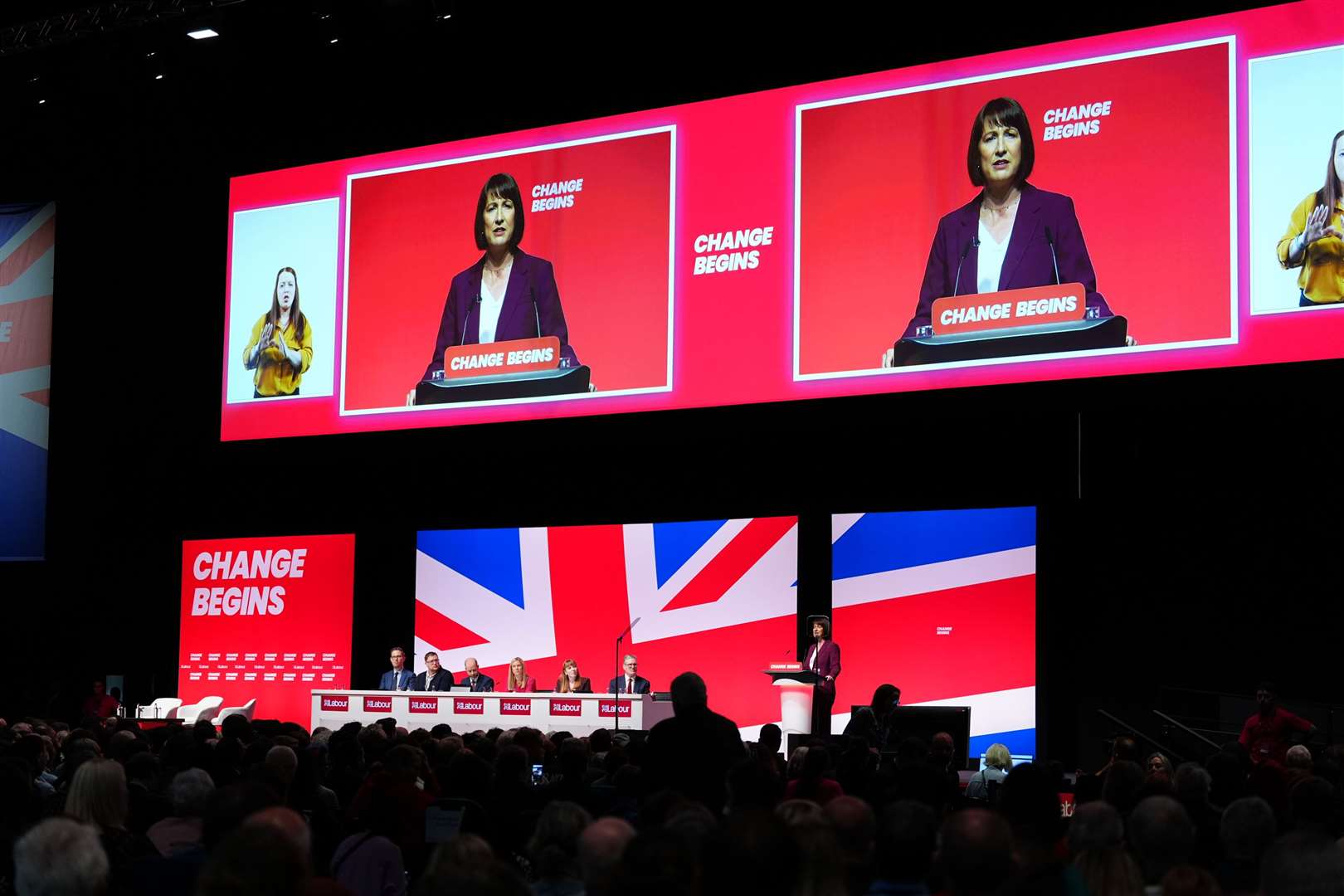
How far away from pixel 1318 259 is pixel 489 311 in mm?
6181

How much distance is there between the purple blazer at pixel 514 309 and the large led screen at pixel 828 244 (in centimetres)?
2

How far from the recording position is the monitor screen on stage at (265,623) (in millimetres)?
14141

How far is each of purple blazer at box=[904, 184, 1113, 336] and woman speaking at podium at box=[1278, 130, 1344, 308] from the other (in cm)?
118

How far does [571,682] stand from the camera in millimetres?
11758

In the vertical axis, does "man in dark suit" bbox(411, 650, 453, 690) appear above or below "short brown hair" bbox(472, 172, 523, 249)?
below

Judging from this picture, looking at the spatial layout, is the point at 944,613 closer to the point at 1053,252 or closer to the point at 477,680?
the point at 1053,252

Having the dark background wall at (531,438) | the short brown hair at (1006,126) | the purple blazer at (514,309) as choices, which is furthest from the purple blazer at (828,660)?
the short brown hair at (1006,126)

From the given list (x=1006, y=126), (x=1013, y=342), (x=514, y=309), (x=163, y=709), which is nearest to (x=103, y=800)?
(x=1013, y=342)

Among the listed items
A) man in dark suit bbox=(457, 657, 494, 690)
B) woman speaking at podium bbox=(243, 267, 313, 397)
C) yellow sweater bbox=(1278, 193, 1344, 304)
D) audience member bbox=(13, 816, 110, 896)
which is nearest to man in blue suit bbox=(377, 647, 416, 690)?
man in dark suit bbox=(457, 657, 494, 690)

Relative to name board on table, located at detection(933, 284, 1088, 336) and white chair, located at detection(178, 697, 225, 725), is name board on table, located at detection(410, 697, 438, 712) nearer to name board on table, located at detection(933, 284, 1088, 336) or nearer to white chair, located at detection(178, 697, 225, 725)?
white chair, located at detection(178, 697, 225, 725)

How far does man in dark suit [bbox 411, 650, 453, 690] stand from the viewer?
12.0 metres

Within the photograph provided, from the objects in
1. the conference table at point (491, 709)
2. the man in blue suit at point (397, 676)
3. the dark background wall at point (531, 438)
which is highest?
the dark background wall at point (531, 438)

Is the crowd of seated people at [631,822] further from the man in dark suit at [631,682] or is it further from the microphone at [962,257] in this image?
the man in dark suit at [631,682]

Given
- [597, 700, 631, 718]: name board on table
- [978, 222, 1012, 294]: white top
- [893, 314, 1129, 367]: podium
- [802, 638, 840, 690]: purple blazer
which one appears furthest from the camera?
[597, 700, 631, 718]: name board on table
